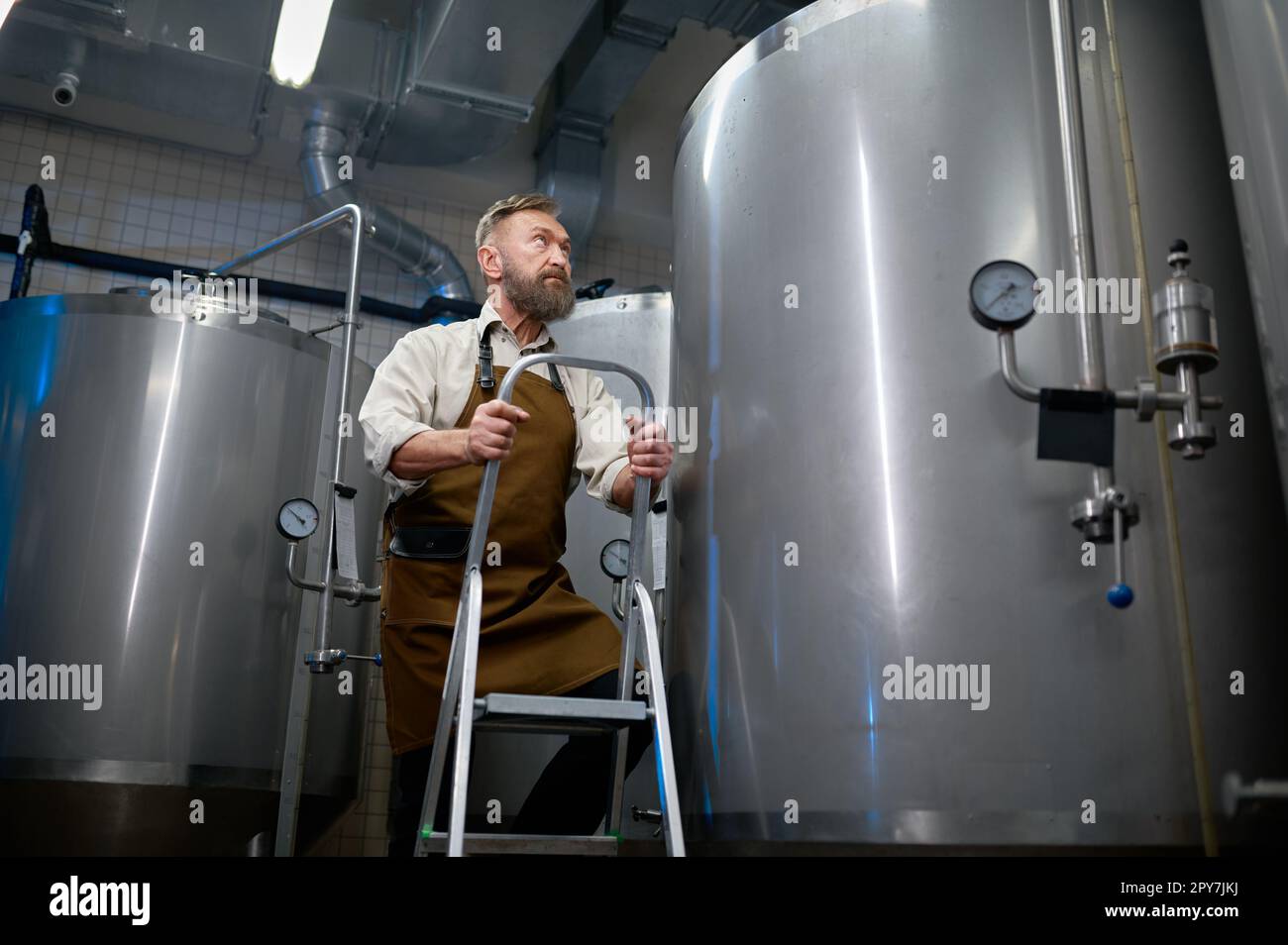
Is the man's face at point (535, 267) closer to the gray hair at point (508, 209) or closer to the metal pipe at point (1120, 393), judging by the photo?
the gray hair at point (508, 209)

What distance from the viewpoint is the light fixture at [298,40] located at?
436cm

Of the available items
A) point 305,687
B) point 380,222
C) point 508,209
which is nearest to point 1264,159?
point 508,209

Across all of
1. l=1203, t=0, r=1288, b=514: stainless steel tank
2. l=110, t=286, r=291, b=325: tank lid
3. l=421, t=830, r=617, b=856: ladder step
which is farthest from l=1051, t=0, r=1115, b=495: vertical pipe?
l=110, t=286, r=291, b=325: tank lid

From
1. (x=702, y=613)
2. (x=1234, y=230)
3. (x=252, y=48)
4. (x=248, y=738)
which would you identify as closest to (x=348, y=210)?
(x=252, y=48)

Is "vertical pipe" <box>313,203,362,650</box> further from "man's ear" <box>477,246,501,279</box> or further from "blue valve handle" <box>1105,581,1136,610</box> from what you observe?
"blue valve handle" <box>1105,581,1136,610</box>

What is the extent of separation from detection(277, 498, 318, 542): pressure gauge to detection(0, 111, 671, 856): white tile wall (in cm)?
193

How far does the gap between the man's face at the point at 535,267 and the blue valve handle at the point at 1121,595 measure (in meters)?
1.58

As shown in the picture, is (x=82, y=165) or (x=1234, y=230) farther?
(x=82, y=165)

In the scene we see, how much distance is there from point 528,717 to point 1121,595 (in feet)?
3.32

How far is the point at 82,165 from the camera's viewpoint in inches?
223

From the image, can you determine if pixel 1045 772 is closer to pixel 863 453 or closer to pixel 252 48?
pixel 863 453

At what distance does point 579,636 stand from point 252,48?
332cm

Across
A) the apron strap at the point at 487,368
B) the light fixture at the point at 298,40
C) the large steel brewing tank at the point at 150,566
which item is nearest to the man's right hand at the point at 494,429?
the apron strap at the point at 487,368

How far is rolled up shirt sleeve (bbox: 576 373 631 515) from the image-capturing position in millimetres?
2771
